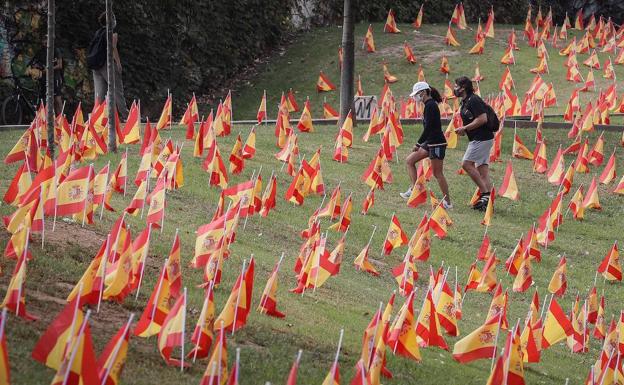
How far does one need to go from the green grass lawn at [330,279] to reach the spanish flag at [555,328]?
20 cm

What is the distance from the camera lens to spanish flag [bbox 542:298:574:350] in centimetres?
1043

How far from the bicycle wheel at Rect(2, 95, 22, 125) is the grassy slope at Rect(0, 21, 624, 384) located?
120 inches

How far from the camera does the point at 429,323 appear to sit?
9.47 metres

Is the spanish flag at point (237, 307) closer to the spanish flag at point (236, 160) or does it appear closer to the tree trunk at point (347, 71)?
the spanish flag at point (236, 160)

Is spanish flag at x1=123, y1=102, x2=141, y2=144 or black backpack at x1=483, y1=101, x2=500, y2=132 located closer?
black backpack at x1=483, y1=101, x2=500, y2=132

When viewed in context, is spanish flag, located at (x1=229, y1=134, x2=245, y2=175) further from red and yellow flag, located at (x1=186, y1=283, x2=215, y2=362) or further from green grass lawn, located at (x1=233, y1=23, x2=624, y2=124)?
green grass lawn, located at (x1=233, y1=23, x2=624, y2=124)

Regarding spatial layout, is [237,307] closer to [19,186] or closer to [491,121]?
[19,186]

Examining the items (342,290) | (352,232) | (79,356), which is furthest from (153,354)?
(352,232)

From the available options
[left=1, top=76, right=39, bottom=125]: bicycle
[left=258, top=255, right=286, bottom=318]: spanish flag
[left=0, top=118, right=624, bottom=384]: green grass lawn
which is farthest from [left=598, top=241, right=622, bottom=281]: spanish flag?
[left=1, top=76, right=39, bottom=125]: bicycle

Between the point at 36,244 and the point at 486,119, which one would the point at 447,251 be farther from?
the point at 36,244

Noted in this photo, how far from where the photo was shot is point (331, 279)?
11602 mm

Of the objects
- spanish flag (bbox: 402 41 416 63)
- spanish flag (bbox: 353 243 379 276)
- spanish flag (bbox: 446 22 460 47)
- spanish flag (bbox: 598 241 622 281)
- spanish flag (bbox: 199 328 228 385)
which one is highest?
spanish flag (bbox: 446 22 460 47)

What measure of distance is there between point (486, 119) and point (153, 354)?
29.4ft

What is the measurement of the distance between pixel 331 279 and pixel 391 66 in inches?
705
